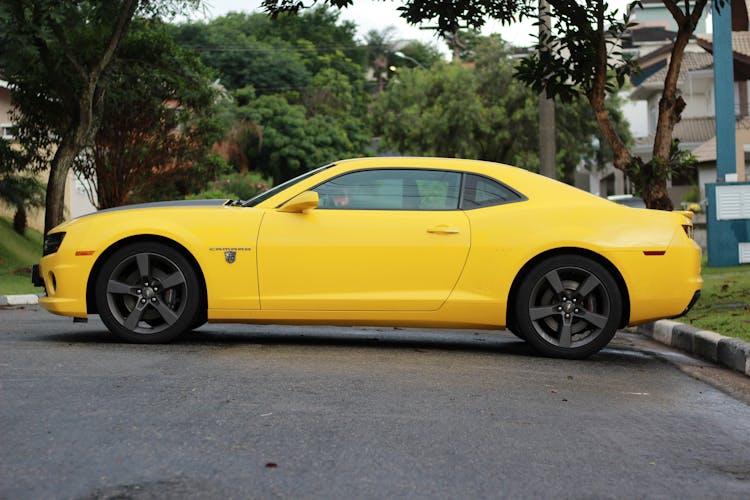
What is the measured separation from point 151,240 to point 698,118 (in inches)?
1752

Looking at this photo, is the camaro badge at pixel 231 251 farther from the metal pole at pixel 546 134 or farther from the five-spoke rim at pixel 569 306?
the metal pole at pixel 546 134

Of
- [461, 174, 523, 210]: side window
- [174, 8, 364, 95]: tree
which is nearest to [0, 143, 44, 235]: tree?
[461, 174, 523, 210]: side window

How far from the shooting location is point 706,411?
659cm

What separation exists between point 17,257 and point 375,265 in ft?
59.4

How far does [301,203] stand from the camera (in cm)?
838

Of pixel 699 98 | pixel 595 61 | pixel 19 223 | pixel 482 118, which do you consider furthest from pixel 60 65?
pixel 699 98

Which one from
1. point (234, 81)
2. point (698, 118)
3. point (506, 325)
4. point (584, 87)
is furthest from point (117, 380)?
point (234, 81)

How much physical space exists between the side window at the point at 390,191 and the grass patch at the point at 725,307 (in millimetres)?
2708

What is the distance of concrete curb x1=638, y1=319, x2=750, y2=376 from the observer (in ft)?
28.7

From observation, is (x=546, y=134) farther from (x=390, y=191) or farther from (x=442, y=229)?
(x=442, y=229)

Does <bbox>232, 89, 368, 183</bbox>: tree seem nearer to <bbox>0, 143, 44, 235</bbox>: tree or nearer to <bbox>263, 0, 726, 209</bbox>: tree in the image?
<bbox>0, 143, 44, 235</bbox>: tree

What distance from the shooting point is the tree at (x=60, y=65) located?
1900cm

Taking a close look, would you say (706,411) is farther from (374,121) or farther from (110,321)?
(374,121)

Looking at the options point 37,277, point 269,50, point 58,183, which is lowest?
point 37,277
